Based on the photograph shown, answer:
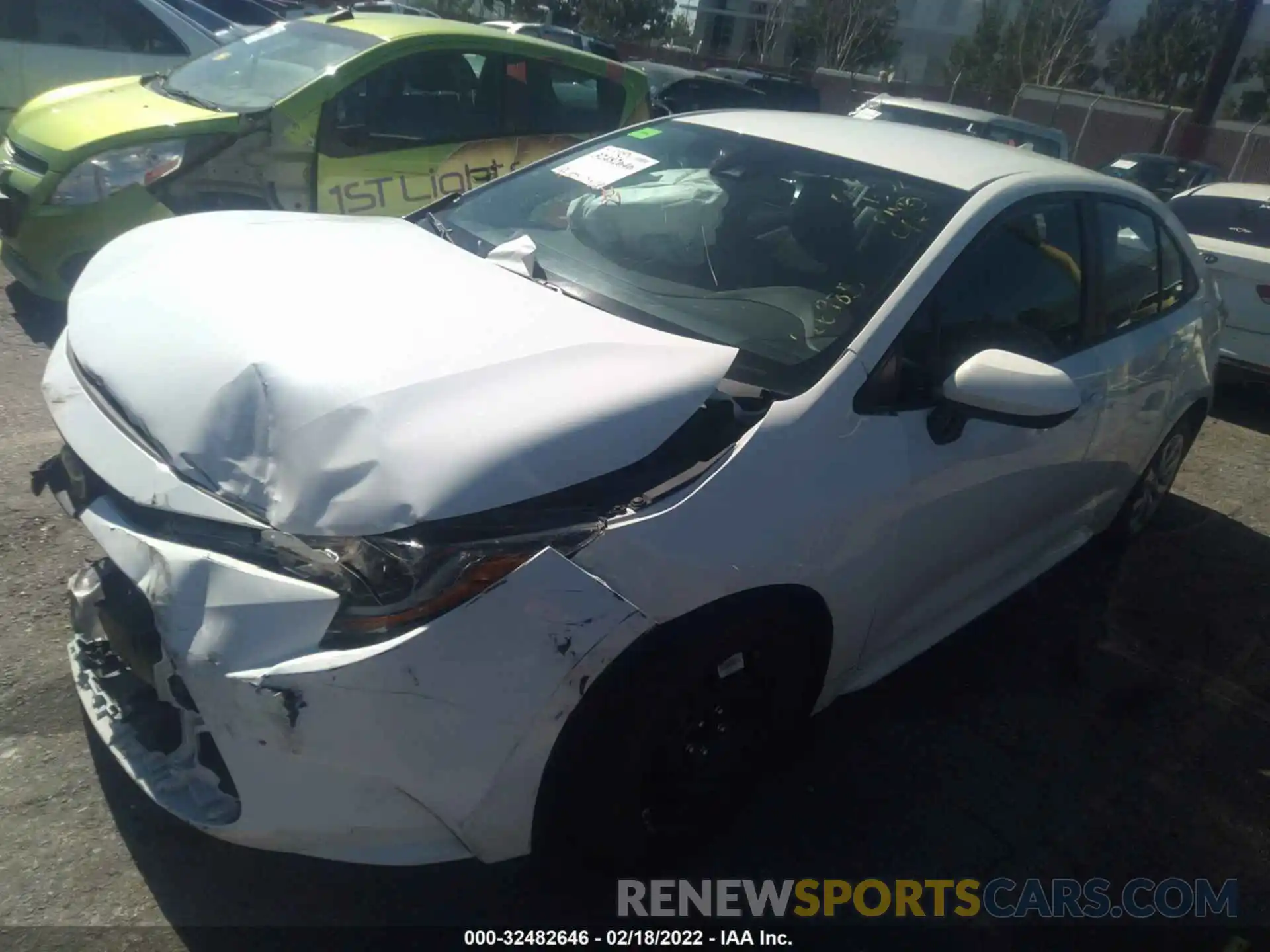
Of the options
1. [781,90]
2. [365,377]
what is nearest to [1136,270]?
[365,377]

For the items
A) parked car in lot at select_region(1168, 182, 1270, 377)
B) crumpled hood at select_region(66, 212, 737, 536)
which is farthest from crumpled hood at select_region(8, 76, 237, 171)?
parked car in lot at select_region(1168, 182, 1270, 377)

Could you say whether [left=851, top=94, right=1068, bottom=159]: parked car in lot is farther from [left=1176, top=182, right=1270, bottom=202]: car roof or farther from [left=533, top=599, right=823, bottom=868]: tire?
[left=533, top=599, right=823, bottom=868]: tire

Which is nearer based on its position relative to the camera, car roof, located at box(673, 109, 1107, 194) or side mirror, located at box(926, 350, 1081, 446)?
side mirror, located at box(926, 350, 1081, 446)

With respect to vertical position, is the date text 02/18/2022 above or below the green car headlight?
below

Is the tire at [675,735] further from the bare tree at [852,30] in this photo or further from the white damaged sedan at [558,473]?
the bare tree at [852,30]

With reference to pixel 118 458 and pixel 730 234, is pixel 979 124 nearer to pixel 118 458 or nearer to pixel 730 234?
pixel 730 234

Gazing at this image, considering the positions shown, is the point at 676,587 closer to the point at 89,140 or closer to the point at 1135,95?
the point at 89,140

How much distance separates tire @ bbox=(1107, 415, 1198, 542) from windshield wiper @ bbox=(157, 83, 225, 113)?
477 centimetres

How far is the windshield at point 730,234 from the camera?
2.61m

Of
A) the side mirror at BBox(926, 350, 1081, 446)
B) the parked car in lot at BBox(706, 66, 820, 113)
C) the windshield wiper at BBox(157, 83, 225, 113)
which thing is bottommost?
the parked car in lot at BBox(706, 66, 820, 113)

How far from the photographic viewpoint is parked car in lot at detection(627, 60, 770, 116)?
1377 cm

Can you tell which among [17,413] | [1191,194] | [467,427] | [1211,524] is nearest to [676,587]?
[467,427]

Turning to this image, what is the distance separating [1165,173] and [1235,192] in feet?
23.9

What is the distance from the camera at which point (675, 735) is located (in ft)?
7.22
